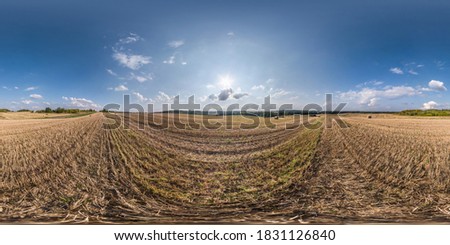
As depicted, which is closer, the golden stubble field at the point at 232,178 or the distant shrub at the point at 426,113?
the golden stubble field at the point at 232,178

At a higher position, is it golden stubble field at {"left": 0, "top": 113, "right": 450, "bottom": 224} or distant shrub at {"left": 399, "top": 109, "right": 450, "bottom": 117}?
distant shrub at {"left": 399, "top": 109, "right": 450, "bottom": 117}

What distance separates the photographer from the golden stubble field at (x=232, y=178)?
14.6 feet

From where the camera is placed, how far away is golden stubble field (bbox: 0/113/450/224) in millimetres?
4465

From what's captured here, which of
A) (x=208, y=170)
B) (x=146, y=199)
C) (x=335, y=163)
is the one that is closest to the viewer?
(x=146, y=199)

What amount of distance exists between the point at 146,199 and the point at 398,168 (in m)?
6.31

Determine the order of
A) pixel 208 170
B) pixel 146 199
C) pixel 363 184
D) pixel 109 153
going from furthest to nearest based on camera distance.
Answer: pixel 109 153 → pixel 208 170 → pixel 363 184 → pixel 146 199

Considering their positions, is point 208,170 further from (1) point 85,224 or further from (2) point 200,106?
(1) point 85,224

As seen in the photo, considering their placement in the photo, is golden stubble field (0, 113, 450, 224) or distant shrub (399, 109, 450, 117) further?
distant shrub (399, 109, 450, 117)

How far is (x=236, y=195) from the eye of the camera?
15.9ft

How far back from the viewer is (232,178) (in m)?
5.35

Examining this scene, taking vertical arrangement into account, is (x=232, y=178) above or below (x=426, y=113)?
below

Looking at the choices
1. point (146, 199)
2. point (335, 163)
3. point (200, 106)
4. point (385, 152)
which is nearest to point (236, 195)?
point (146, 199)

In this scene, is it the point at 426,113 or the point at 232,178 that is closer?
the point at 232,178
